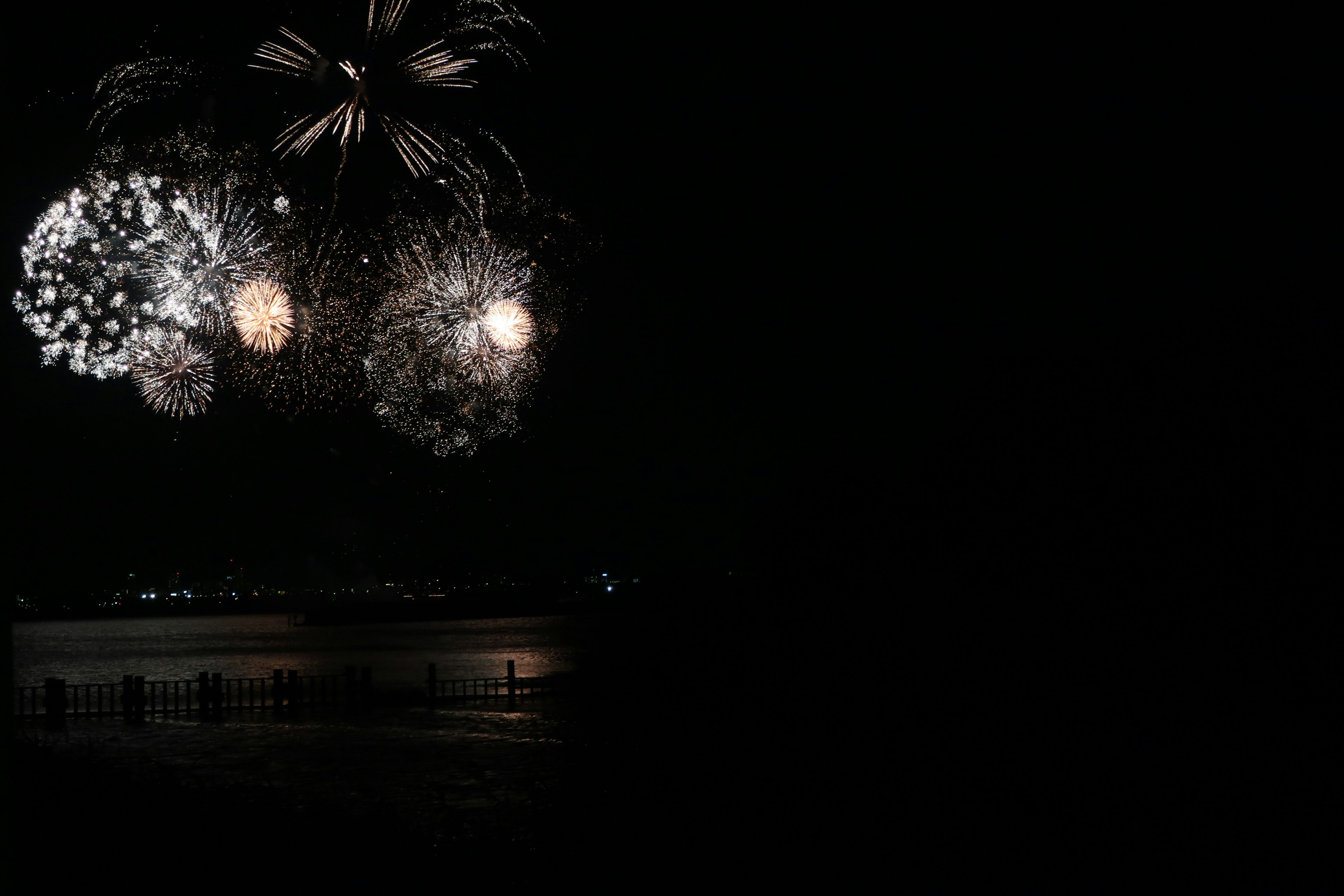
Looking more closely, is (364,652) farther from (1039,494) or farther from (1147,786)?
(1147,786)

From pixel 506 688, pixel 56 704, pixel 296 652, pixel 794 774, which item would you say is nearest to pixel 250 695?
pixel 56 704

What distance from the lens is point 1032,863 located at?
972 cm

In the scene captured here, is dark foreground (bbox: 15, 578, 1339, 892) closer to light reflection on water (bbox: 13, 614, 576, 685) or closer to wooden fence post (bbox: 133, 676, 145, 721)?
wooden fence post (bbox: 133, 676, 145, 721)

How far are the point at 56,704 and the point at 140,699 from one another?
1611 mm

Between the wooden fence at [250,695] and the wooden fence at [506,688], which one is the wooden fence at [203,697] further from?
the wooden fence at [506,688]

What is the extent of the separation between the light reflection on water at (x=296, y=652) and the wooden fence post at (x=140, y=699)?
566 inches

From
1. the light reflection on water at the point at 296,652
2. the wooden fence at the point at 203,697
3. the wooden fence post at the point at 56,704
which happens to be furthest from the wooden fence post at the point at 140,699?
the light reflection on water at the point at 296,652

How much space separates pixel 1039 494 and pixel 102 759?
61.7 ft

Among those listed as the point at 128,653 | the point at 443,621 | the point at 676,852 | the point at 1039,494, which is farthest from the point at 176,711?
the point at 443,621

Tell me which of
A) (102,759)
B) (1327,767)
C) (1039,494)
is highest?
(1039,494)

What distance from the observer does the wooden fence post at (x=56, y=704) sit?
893 inches

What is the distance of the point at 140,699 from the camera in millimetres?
23703

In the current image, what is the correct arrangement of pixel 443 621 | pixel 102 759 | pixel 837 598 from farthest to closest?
pixel 443 621
pixel 837 598
pixel 102 759

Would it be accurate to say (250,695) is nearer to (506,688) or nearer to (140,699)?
(140,699)
